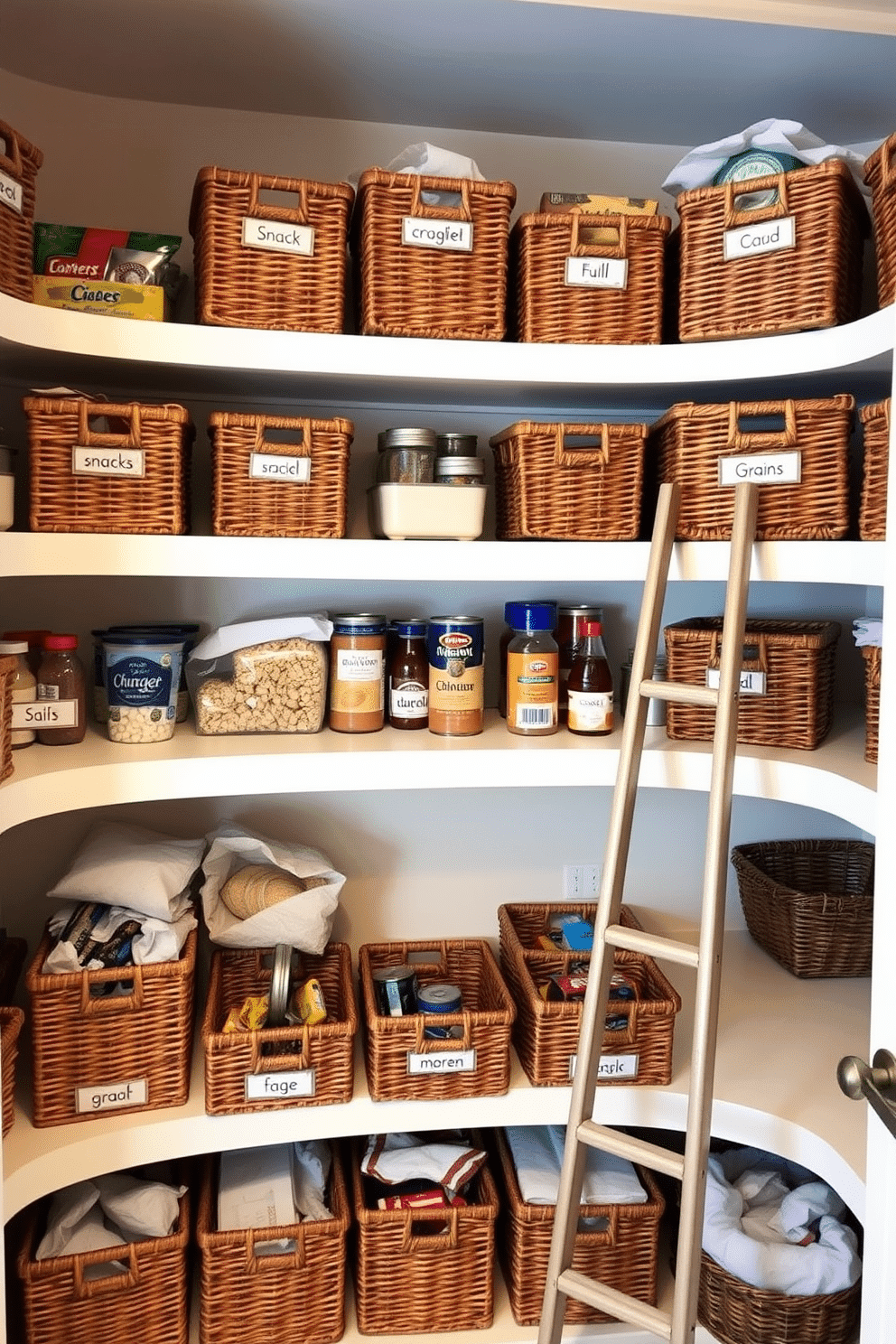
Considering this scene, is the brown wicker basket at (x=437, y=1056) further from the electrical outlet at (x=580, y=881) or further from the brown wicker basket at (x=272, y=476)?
the brown wicker basket at (x=272, y=476)

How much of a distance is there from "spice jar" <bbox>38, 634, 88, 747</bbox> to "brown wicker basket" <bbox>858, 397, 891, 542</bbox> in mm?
1265

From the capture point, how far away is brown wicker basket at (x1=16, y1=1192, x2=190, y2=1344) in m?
1.56

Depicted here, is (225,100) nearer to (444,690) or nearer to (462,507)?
(462,507)

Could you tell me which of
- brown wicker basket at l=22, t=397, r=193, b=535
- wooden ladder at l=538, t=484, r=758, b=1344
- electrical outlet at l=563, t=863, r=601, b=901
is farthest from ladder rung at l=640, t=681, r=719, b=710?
brown wicker basket at l=22, t=397, r=193, b=535

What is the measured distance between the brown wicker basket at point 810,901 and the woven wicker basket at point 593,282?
1100mm

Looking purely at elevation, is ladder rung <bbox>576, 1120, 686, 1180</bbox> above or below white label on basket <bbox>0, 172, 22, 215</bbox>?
below

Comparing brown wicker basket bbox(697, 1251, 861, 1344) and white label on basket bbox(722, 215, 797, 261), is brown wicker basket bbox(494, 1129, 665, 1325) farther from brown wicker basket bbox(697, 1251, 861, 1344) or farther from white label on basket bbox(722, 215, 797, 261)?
white label on basket bbox(722, 215, 797, 261)

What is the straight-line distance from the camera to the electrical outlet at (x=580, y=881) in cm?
218

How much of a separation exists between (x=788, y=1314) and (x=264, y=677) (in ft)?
4.33

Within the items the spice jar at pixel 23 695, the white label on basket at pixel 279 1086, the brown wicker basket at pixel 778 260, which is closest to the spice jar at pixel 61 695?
the spice jar at pixel 23 695

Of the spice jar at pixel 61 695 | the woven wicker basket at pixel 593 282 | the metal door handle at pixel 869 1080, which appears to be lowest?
the metal door handle at pixel 869 1080

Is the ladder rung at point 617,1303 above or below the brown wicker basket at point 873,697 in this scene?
below

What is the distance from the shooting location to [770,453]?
1616mm

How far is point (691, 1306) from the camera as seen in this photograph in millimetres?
1401
